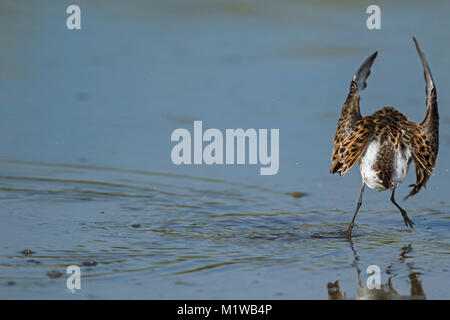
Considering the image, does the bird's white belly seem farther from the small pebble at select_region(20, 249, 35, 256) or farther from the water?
the small pebble at select_region(20, 249, 35, 256)

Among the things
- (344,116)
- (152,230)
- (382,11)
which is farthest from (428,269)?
(382,11)

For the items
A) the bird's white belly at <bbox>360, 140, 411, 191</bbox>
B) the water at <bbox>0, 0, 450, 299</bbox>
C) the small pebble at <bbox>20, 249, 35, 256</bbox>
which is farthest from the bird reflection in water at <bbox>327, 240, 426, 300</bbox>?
the small pebble at <bbox>20, 249, 35, 256</bbox>

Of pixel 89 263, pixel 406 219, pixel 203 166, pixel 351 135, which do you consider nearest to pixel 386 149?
pixel 351 135

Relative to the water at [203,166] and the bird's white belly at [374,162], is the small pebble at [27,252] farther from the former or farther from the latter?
the bird's white belly at [374,162]

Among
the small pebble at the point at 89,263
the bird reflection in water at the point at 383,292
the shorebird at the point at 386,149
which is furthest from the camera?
the shorebird at the point at 386,149

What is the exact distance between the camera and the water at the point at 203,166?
6473mm

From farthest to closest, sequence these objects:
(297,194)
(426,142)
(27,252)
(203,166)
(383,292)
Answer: (203,166), (297,194), (426,142), (27,252), (383,292)

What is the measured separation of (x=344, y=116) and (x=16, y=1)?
28.6 ft

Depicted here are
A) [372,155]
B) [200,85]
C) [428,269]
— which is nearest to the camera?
[428,269]

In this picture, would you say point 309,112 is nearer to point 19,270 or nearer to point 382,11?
point 382,11

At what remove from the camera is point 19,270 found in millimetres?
6262

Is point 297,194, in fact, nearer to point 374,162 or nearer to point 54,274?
point 374,162

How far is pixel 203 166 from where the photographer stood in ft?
32.0

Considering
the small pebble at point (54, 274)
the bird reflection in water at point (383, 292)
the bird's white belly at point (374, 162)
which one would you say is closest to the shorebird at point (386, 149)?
the bird's white belly at point (374, 162)
